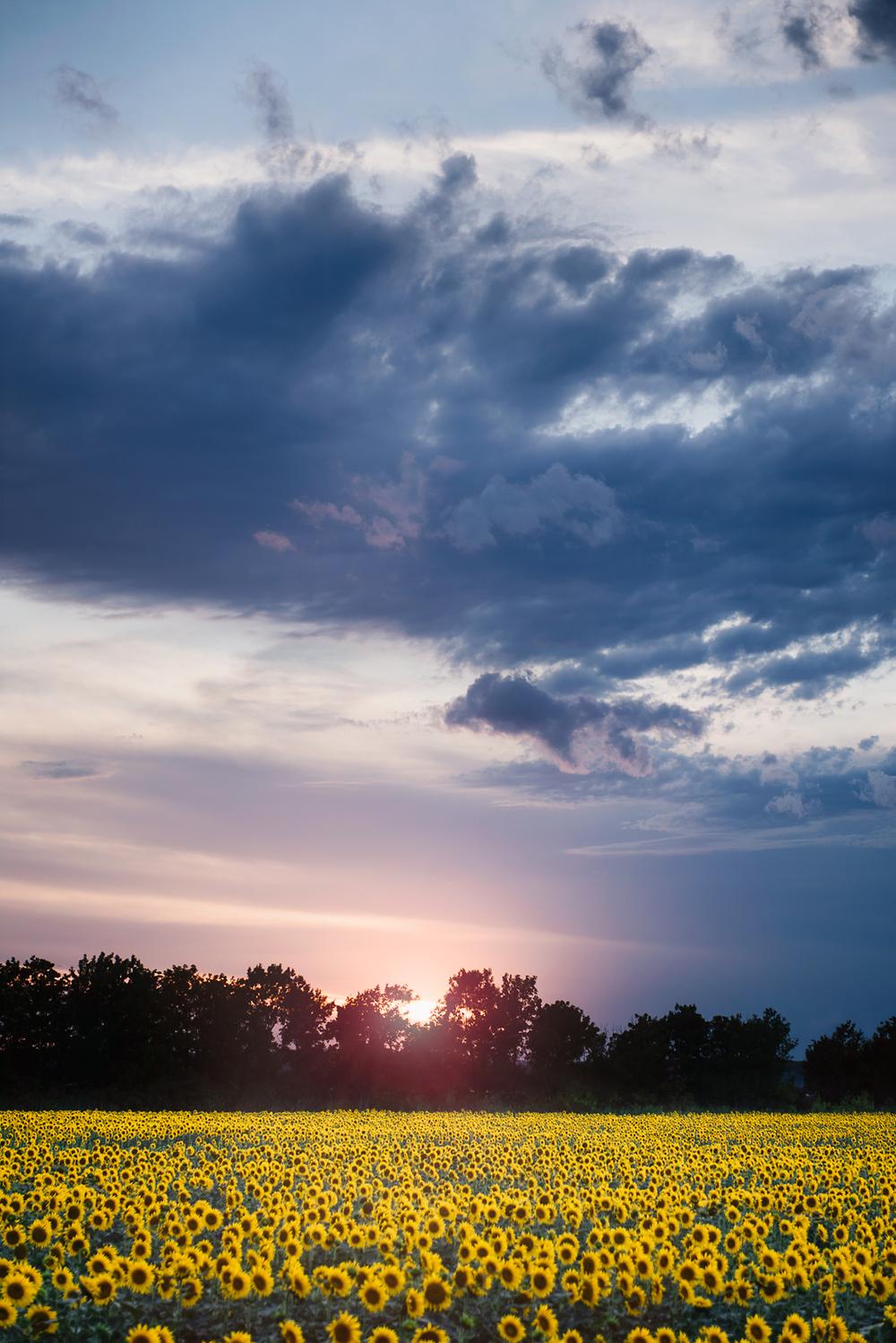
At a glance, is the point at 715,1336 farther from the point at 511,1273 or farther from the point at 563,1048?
the point at 563,1048

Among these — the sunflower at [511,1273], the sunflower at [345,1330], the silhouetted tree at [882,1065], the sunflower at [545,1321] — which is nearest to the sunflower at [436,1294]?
the sunflower at [511,1273]

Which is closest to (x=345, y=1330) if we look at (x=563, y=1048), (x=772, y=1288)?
(x=772, y=1288)

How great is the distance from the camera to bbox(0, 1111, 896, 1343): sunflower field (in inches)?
498

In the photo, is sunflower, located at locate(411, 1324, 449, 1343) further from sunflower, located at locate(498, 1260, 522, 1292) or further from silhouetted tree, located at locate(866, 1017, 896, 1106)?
silhouetted tree, located at locate(866, 1017, 896, 1106)

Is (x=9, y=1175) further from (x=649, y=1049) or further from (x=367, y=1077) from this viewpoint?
(x=649, y=1049)

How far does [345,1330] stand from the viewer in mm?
11484

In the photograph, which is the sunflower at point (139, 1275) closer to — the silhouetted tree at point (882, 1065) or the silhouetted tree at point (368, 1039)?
the silhouetted tree at point (368, 1039)

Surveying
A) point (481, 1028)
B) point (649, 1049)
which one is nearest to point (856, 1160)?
point (649, 1049)

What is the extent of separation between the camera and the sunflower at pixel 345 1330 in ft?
37.4

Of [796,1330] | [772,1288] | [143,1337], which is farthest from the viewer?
[772,1288]

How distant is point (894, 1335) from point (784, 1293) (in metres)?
1.39

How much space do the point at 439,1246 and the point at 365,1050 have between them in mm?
55201

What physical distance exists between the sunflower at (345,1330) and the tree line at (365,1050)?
161 ft

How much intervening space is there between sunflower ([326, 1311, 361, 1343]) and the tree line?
161ft
